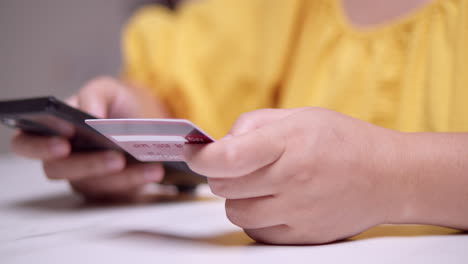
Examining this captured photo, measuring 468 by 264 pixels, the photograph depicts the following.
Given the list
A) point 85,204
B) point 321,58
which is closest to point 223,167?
point 85,204

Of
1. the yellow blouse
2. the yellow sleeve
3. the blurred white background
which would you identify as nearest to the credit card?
the yellow blouse

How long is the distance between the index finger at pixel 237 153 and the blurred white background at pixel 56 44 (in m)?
1.56

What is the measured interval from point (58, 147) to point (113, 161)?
68mm

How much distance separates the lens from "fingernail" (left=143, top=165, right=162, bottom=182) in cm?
51

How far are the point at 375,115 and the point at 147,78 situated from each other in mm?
490

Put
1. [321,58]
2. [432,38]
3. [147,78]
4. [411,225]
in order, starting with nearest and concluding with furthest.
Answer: [411,225] → [432,38] → [321,58] → [147,78]

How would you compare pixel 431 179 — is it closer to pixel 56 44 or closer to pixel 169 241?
pixel 169 241

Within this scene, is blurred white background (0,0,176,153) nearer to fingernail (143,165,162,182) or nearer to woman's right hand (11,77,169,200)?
woman's right hand (11,77,169,200)

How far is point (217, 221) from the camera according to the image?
0.43 m

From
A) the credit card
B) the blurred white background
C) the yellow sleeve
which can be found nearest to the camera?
the credit card

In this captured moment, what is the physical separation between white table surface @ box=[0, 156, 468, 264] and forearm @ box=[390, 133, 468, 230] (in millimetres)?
20

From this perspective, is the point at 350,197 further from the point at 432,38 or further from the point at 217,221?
the point at 432,38

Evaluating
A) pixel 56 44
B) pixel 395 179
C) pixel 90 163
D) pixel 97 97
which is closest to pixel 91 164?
pixel 90 163

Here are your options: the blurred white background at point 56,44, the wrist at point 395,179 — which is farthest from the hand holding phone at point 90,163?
the blurred white background at point 56,44
